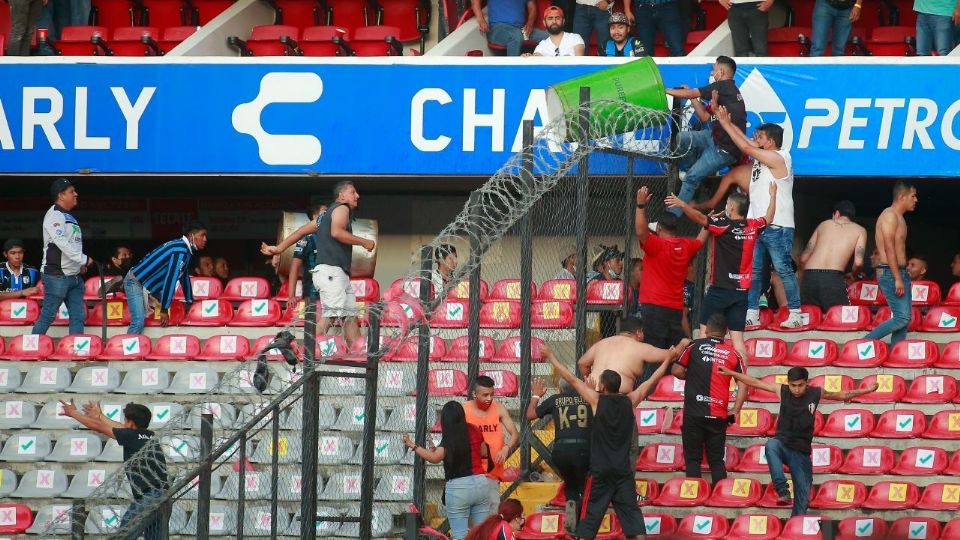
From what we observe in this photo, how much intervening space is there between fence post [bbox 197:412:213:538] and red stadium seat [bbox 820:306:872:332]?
689 centimetres

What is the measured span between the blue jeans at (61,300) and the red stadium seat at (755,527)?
680cm

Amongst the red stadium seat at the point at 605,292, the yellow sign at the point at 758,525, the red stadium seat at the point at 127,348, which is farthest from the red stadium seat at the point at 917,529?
the red stadium seat at the point at 127,348

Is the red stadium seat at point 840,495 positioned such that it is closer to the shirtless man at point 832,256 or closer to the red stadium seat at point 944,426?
the red stadium seat at point 944,426

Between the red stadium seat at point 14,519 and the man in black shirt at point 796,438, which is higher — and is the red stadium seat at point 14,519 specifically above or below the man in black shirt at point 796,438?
below

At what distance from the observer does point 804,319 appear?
606 inches

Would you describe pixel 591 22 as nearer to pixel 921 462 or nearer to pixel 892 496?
pixel 921 462

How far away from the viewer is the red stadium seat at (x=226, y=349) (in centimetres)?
1565

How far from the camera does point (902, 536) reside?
41.3 ft

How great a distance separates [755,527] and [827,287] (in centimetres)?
380

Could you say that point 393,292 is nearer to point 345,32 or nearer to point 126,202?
point 345,32

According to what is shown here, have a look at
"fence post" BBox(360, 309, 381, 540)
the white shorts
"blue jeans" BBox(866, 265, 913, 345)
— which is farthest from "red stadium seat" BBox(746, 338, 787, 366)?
"fence post" BBox(360, 309, 381, 540)

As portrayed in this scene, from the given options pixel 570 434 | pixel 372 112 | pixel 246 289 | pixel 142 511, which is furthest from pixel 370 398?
pixel 372 112

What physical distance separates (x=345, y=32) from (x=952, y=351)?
7.43 meters

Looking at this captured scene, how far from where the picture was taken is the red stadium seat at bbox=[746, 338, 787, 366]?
48.7 feet
